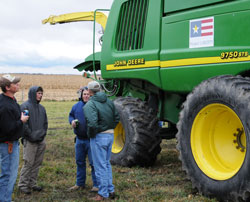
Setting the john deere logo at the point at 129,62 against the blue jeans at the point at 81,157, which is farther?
the john deere logo at the point at 129,62

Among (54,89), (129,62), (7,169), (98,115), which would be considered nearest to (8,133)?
(7,169)

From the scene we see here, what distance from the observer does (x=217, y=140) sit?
5.44 metres

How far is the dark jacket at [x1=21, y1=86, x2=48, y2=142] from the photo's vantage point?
18.5ft

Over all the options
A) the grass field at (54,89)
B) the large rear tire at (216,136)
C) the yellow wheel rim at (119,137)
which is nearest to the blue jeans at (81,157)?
the large rear tire at (216,136)

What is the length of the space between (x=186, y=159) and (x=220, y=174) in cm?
57

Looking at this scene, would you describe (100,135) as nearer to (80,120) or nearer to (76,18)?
(80,120)

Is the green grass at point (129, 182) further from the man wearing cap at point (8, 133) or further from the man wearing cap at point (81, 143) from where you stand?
the man wearing cap at point (8, 133)

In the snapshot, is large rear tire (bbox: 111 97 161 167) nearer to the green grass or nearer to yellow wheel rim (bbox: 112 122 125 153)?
the green grass

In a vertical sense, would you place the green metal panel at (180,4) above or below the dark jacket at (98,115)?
above

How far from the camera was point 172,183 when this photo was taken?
20.2 feet

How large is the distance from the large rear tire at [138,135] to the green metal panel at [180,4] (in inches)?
76.4

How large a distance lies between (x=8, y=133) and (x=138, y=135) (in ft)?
9.71

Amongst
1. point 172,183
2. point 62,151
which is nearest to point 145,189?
point 172,183

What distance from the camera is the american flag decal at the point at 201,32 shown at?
5645 mm
